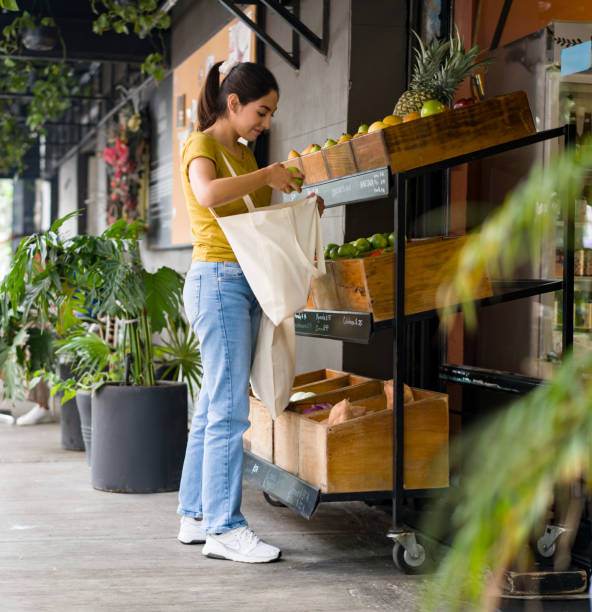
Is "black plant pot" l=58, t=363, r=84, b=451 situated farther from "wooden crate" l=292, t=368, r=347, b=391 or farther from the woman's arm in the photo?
the woman's arm

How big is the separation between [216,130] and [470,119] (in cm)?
74

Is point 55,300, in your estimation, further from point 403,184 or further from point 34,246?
point 403,184

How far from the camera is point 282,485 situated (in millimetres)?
2660

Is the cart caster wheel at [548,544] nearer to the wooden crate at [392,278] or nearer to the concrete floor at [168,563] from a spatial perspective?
the concrete floor at [168,563]

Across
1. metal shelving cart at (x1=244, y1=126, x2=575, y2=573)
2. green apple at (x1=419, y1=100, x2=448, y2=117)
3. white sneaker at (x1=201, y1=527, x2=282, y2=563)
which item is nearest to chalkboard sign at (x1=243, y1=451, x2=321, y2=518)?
metal shelving cart at (x1=244, y1=126, x2=575, y2=573)

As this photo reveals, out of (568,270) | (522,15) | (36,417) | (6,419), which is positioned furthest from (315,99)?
(6,419)

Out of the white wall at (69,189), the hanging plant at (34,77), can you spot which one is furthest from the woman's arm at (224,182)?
the white wall at (69,189)

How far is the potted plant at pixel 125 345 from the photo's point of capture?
3.45 metres

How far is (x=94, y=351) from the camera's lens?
366cm

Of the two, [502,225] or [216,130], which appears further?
[216,130]

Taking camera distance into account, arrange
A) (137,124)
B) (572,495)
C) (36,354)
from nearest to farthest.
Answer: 1. (572,495)
2. (36,354)
3. (137,124)

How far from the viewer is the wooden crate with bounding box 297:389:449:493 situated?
244cm

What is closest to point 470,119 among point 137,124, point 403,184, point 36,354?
point 403,184

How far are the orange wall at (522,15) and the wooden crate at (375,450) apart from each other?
132 centimetres
